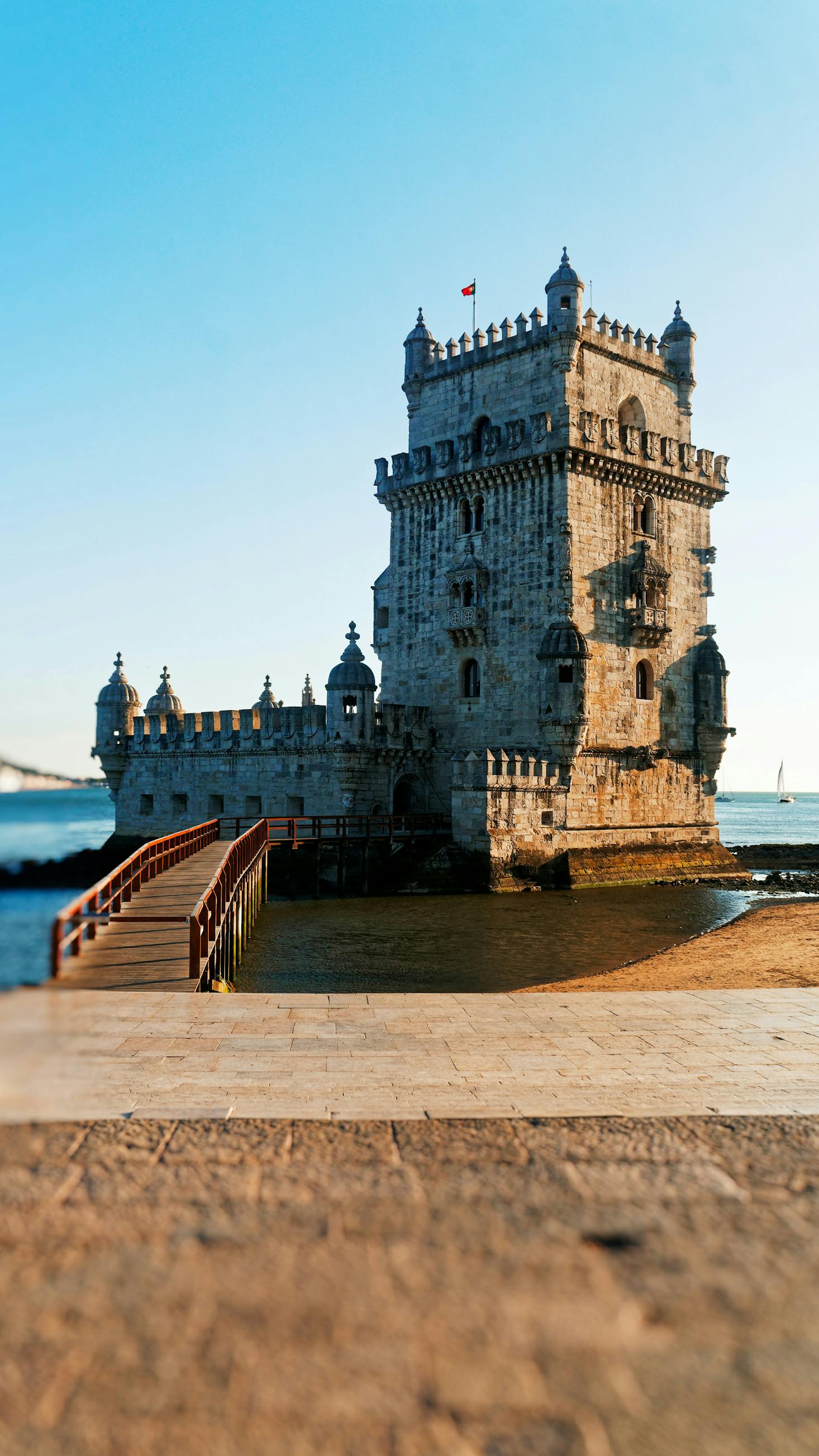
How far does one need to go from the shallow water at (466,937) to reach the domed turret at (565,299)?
17.6 m

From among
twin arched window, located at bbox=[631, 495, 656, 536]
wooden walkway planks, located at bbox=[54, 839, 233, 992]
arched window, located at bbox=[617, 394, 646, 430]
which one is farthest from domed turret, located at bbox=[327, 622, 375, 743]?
wooden walkway planks, located at bbox=[54, 839, 233, 992]

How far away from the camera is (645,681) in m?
36.8

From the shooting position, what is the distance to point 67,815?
430 centimetres

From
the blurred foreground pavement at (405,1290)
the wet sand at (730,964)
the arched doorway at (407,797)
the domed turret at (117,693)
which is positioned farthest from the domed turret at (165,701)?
the blurred foreground pavement at (405,1290)

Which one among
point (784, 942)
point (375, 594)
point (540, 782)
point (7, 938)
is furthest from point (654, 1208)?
point (375, 594)

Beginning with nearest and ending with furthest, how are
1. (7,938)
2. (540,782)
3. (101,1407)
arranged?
→ (101,1407), (7,938), (540,782)

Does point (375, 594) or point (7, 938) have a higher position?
point (375, 594)

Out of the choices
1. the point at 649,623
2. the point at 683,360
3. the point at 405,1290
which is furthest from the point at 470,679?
the point at 405,1290

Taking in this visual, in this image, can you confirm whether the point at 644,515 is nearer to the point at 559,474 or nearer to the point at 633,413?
the point at 633,413

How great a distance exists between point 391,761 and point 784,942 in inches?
639

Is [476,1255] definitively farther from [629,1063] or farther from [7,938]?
[629,1063]

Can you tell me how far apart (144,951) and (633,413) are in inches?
1184

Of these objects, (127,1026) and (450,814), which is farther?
(450,814)

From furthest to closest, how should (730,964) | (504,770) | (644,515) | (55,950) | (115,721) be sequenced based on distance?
1. (115,721)
2. (644,515)
3. (504,770)
4. (730,964)
5. (55,950)
